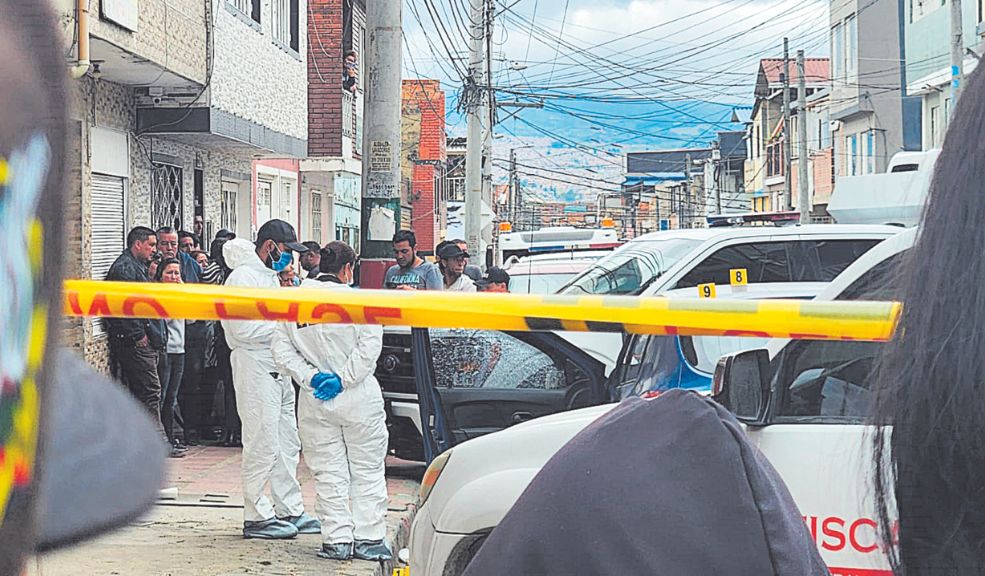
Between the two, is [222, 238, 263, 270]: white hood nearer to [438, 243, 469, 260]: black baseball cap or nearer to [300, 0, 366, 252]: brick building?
[438, 243, 469, 260]: black baseball cap

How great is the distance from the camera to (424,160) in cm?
4309

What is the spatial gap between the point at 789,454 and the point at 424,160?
3982 centimetres

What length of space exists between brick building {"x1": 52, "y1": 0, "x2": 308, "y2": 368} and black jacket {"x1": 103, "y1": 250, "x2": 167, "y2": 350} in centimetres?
35

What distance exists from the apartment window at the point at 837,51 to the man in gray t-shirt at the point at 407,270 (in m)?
34.8

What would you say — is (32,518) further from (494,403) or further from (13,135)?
(494,403)

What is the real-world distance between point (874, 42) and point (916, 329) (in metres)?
42.2

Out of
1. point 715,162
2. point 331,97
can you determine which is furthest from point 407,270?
point 715,162

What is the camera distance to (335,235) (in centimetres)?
2869

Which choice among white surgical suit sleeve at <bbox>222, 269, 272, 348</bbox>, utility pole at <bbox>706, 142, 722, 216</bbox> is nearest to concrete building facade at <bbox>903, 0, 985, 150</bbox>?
white surgical suit sleeve at <bbox>222, 269, 272, 348</bbox>

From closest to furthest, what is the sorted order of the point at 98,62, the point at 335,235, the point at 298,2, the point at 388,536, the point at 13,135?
1. the point at 13,135
2. the point at 388,536
3. the point at 98,62
4. the point at 298,2
5. the point at 335,235

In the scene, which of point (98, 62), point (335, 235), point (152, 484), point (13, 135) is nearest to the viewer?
point (13, 135)

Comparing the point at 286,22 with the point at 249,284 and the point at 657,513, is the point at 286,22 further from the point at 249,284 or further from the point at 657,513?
the point at 657,513

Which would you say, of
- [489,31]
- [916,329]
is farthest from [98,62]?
[489,31]

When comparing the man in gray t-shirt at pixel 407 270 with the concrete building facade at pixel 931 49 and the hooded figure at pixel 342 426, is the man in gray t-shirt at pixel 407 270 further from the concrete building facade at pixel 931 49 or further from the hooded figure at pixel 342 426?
the concrete building facade at pixel 931 49
